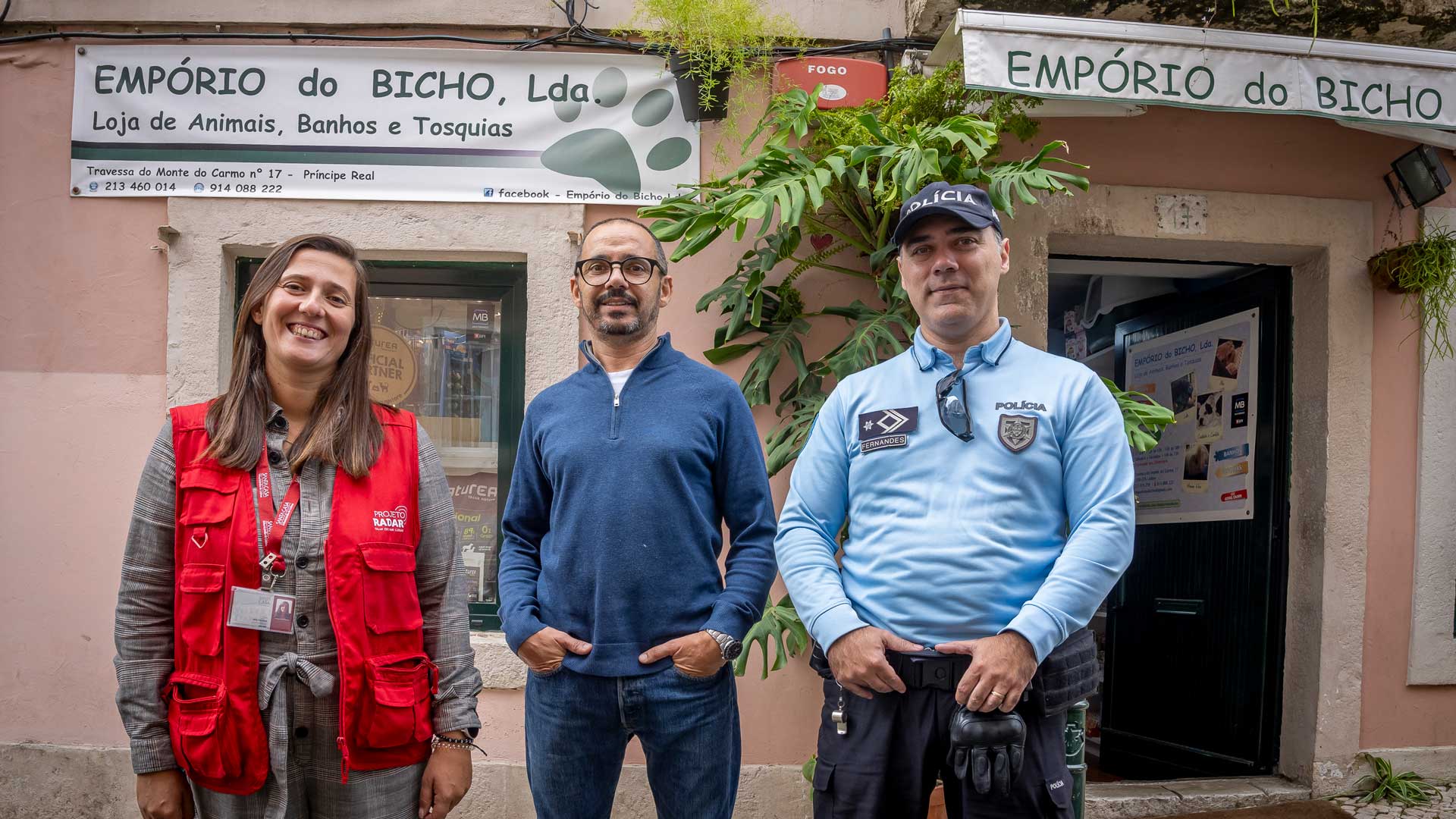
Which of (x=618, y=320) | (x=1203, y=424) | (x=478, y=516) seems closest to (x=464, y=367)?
(x=478, y=516)

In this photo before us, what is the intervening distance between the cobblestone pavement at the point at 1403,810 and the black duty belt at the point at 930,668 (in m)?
3.72

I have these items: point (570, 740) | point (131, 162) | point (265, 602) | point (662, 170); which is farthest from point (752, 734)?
point (131, 162)

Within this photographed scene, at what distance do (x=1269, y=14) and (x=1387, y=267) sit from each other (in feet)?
4.76

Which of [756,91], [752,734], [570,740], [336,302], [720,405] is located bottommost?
[752,734]

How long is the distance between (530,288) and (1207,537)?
3.86 m

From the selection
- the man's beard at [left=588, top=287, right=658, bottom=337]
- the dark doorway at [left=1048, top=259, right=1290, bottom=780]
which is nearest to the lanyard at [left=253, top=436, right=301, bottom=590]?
the man's beard at [left=588, top=287, right=658, bottom=337]

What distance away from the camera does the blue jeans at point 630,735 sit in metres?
2.38

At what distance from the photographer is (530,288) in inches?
179

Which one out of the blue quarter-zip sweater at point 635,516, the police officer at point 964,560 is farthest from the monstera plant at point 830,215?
the police officer at point 964,560

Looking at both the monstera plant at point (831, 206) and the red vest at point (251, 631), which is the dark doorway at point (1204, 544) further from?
the red vest at point (251, 631)

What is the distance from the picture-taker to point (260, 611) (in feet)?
6.44

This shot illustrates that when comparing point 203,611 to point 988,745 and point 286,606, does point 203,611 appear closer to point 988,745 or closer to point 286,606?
point 286,606

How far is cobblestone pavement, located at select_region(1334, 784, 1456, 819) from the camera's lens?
14.6 ft

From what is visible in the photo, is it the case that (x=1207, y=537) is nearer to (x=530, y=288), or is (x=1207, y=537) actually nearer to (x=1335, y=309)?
(x=1335, y=309)
